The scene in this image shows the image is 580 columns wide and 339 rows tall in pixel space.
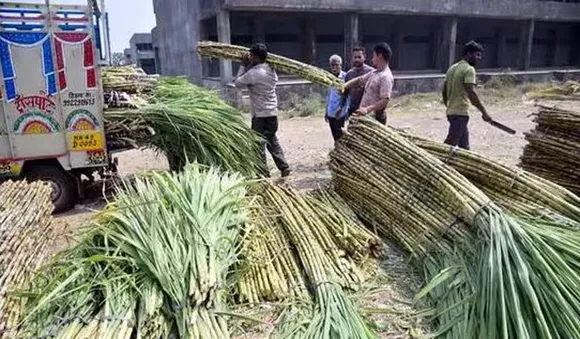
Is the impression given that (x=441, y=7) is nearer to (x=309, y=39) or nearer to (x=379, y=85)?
(x=309, y=39)

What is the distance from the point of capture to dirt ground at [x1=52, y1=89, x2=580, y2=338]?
2939 millimetres

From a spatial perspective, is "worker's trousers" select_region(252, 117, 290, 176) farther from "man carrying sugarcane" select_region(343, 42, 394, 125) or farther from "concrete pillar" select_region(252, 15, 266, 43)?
"concrete pillar" select_region(252, 15, 266, 43)

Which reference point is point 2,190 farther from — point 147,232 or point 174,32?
point 174,32

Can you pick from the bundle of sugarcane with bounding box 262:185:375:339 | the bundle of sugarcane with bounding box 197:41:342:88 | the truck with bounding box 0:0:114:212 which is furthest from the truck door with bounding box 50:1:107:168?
the bundle of sugarcane with bounding box 262:185:375:339

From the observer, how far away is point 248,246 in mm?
3150

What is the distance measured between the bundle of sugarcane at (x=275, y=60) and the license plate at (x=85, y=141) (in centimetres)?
171

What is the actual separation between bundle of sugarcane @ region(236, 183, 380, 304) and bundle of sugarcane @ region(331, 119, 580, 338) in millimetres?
373

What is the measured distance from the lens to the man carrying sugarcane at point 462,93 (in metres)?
4.76

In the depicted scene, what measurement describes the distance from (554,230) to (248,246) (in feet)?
6.37

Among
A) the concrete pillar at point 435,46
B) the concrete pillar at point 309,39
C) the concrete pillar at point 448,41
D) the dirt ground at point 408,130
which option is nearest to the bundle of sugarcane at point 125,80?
the dirt ground at point 408,130

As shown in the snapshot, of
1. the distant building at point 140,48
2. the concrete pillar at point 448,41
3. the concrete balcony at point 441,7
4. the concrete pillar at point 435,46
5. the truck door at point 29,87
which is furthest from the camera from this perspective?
the distant building at point 140,48

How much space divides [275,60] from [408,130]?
1932 millimetres

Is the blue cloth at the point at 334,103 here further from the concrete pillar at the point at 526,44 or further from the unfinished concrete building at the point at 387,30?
the concrete pillar at the point at 526,44

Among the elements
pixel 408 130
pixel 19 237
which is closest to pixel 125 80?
pixel 19 237
